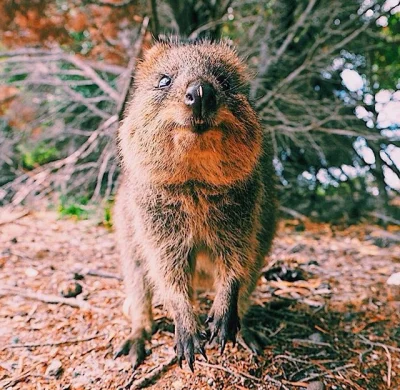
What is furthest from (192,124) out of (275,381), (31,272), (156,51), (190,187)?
(31,272)

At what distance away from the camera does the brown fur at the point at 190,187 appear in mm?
2332

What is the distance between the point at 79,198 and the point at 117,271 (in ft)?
8.09

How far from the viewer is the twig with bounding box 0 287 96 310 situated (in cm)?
353

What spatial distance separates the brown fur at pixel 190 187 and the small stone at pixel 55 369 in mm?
424

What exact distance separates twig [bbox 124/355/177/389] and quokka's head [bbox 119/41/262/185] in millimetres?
1230

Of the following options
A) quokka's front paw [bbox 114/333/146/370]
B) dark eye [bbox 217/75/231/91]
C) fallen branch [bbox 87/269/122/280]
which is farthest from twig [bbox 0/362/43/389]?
dark eye [bbox 217/75/231/91]

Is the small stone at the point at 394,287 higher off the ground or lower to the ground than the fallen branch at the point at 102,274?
higher

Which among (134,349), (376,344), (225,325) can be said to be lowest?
(134,349)

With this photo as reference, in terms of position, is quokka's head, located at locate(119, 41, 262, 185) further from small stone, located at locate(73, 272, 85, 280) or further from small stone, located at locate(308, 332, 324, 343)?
small stone, located at locate(73, 272, 85, 280)

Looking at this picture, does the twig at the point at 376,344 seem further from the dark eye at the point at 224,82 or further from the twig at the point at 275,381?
the dark eye at the point at 224,82

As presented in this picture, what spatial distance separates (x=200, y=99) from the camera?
2105 mm

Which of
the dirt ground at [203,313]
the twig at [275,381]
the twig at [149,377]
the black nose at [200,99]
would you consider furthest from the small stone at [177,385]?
the black nose at [200,99]

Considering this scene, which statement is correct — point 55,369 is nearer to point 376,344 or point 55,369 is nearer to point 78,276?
point 78,276

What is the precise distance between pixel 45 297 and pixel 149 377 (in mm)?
1323
